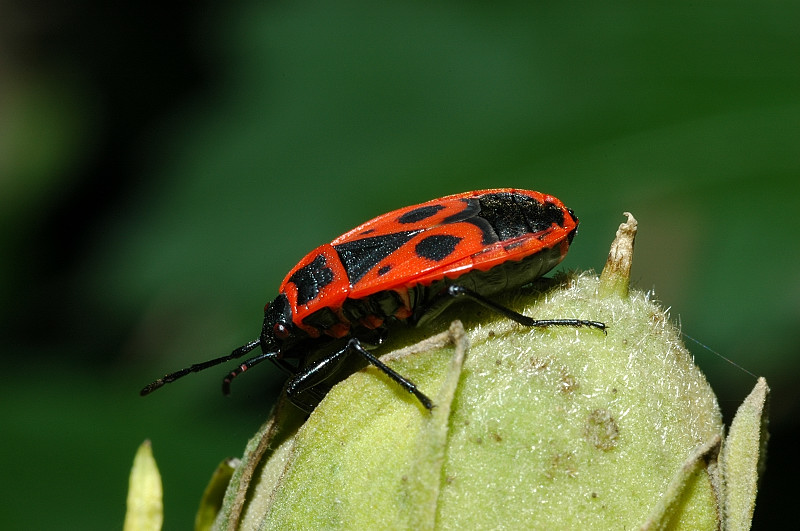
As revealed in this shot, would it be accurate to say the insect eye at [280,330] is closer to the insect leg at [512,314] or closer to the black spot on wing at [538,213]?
the insect leg at [512,314]

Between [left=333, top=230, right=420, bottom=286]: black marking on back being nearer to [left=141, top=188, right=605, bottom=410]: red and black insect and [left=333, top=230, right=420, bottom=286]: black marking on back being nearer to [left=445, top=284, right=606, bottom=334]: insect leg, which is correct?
[left=141, top=188, right=605, bottom=410]: red and black insect

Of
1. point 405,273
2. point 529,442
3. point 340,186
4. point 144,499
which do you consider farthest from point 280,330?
point 340,186

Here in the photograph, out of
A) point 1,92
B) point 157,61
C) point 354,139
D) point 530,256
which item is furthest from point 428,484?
point 1,92

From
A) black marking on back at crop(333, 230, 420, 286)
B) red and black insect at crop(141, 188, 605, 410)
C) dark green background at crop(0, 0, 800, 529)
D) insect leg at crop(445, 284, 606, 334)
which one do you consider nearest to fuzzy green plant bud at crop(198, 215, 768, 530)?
insect leg at crop(445, 284, 606, 334)

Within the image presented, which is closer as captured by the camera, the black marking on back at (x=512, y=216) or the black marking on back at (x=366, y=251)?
the black marking on back at (x=512, y=216)

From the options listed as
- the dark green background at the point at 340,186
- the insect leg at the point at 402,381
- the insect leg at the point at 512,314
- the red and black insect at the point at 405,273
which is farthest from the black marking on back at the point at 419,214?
the dark green background at the point at 340,186
